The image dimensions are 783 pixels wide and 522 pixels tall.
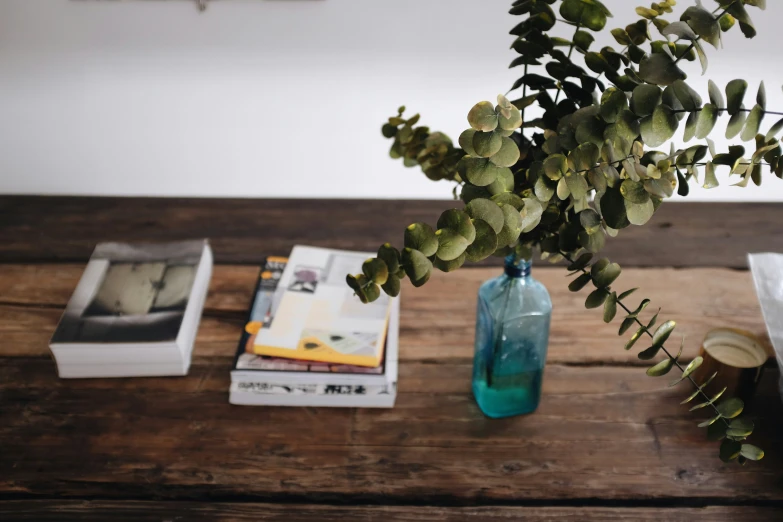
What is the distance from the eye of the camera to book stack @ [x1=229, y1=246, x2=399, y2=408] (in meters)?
0.95

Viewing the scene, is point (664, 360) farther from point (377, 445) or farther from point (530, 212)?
point (377, 445)

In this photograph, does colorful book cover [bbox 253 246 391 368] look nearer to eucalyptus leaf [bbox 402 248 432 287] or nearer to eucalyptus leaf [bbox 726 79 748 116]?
eucalyptus leaf [bbox 402 248 432 287]

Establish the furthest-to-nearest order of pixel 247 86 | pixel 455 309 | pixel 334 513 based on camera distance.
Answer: pixel 247 86
pixel 455 309
pixel 334 513

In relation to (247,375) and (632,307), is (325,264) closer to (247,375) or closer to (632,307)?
(247,375)

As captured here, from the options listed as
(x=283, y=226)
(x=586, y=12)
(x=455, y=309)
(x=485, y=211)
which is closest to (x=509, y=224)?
(x=485, y=211)

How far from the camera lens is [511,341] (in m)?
0.91

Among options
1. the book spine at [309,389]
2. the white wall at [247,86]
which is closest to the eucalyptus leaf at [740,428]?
the book spine at [309,389]

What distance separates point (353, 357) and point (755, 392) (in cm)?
55

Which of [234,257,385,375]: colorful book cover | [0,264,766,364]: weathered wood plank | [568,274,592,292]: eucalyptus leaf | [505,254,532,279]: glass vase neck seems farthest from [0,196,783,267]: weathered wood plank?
[568,274,592,292]: eucalyptus leaf

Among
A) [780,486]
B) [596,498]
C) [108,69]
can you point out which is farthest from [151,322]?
[108,69]

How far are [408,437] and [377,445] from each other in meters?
0.04

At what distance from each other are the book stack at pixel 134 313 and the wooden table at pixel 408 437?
0.03m

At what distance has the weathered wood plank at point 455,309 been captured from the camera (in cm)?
105

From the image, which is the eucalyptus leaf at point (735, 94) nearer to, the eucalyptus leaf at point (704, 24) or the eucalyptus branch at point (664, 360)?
the eucalyptus leaf at point (704, 24)
